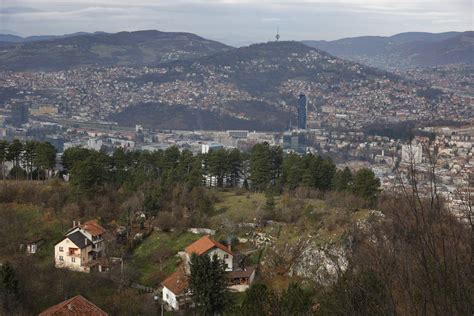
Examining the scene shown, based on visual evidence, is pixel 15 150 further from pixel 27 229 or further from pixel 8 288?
pixel 8 288

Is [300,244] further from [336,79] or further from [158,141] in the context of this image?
[336,79]

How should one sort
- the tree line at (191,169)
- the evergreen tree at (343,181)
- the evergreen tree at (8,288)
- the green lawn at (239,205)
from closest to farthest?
1. the evergreen tree at (8,288)
2. the green lawn at (239,205)
3. the tree line at (191,169)
4. the evergreen tree at (343,181)

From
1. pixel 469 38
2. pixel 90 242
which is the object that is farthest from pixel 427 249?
pixel 469 38

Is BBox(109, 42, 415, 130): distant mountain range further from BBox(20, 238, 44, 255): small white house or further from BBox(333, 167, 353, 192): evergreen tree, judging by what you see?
BBox(20, 238, 44, 255): small white house

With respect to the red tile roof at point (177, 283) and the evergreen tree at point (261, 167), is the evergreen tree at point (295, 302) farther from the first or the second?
the evergreen tree at point (261, 167)

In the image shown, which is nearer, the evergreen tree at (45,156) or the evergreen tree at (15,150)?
the evergreen tree at (45,156)

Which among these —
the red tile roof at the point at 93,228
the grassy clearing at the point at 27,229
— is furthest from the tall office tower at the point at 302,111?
the red tile roof at the point at 93,228

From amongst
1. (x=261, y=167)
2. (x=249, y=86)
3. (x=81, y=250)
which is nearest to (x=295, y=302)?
(x=81, y=250)
